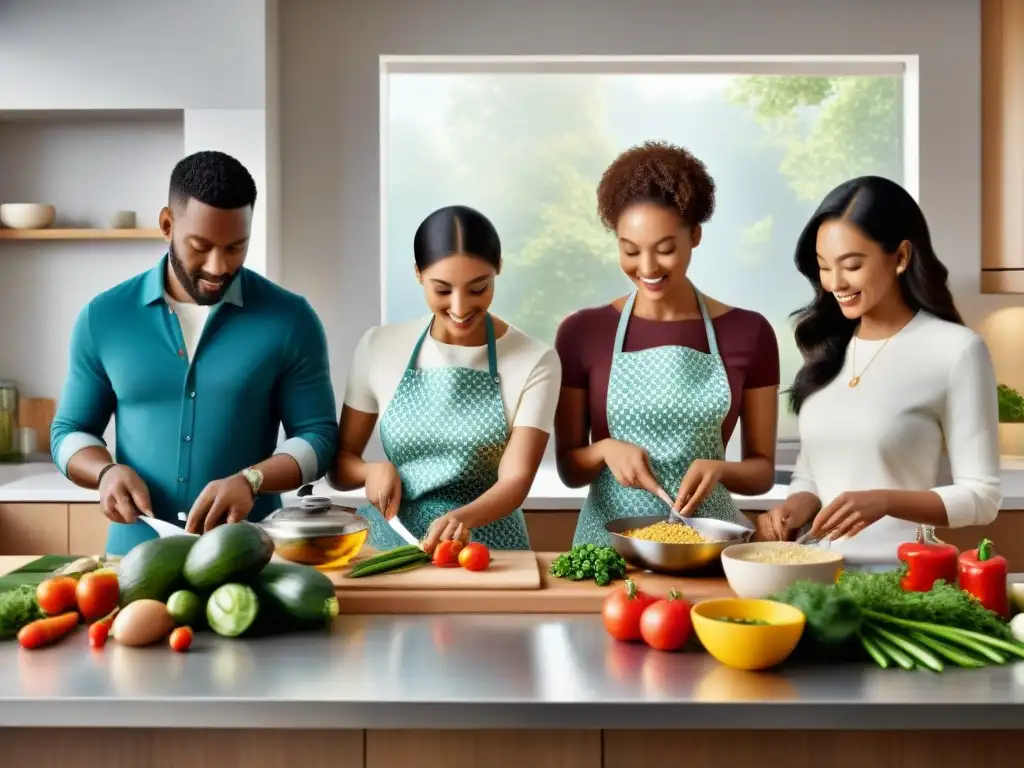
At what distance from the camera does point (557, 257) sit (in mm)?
4238

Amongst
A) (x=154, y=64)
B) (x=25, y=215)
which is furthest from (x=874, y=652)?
(x=25, y=215)

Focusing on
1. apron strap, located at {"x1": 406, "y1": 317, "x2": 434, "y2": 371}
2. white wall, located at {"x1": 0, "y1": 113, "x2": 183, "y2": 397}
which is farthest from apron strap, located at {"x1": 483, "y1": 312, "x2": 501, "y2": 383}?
white wall, located at {"x1": 0, "y1": 113, "x2": 183, "y2": 397}

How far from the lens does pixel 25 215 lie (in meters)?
3.86

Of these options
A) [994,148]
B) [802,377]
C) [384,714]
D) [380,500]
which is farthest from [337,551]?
[994,148]

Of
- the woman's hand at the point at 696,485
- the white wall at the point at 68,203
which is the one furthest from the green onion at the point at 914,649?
the white wall at the point at 68,203

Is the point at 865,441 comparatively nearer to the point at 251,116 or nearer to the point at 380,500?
the point at 380,500

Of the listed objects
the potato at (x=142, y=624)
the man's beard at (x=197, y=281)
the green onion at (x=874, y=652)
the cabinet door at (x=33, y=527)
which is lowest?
the cabinet door at (x=33, y=527)

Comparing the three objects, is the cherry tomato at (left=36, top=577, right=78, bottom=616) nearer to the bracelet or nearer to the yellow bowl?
the bracelet

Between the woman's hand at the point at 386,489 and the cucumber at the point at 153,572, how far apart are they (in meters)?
0.56

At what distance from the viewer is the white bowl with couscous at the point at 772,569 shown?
175cm

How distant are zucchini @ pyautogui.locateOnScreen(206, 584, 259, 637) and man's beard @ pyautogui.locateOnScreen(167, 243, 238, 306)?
749 mm

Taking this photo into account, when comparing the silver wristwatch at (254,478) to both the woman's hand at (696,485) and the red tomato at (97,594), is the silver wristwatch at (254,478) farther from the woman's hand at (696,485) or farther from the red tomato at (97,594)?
the woman's hand at (696,485)

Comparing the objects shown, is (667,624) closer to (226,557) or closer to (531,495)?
(226,557)
